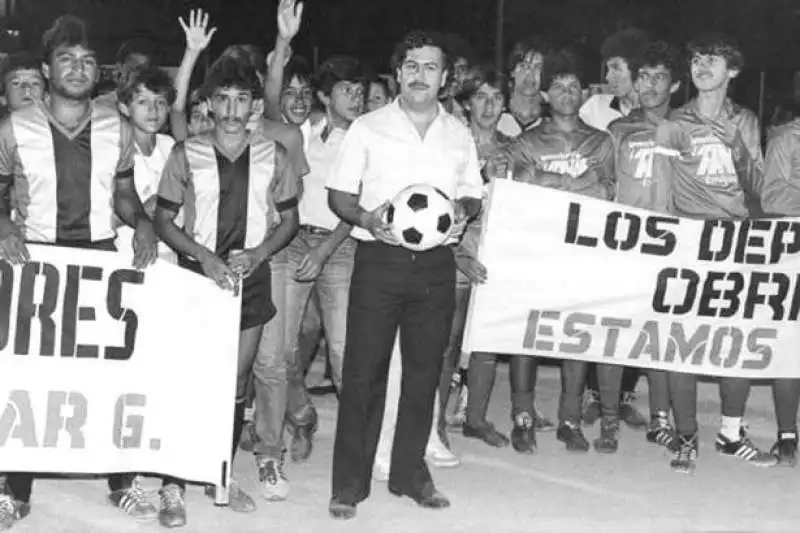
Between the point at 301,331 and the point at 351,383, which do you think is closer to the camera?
the point at 351,383

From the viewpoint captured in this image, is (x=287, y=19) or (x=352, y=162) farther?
(x=287, y=19)

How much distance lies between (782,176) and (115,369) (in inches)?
137

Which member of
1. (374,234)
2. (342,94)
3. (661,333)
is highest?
(342,94)

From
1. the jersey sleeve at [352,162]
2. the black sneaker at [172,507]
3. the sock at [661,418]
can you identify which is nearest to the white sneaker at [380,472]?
the black sneaker at [172,507]

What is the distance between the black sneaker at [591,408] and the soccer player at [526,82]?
5.15 feet

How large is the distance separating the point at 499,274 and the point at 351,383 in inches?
54.4

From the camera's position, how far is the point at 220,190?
679 cm

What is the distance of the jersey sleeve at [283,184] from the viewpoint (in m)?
6.92

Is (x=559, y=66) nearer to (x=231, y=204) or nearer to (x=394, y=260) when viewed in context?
(x=394, y=260)

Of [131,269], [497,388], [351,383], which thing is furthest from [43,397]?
[497,388]

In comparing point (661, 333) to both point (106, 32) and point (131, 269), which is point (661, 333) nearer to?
point (131, 269)

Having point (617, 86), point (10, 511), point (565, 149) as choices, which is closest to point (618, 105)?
point (617, 86)

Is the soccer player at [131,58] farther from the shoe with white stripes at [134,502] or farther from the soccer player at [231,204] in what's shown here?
the shoe with white stripes at [134,502]

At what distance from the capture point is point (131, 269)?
6.61 meters
